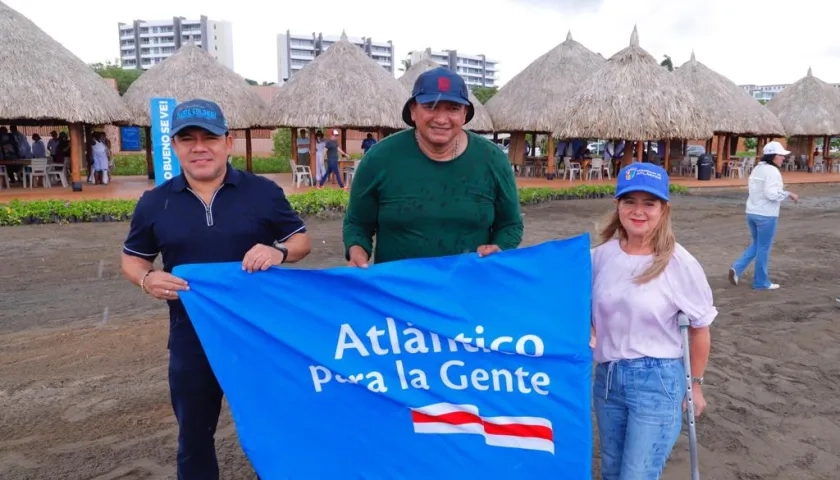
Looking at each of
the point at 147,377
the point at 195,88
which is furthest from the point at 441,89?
the point at 195,88

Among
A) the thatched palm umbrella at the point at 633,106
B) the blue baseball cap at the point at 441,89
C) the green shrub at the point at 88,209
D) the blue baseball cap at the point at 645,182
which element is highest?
the thatched palm umbrella at the point at 633,106

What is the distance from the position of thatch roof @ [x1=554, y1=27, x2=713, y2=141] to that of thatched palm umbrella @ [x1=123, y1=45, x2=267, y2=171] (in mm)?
9472

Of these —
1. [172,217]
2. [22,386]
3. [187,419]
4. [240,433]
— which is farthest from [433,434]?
[22,386]

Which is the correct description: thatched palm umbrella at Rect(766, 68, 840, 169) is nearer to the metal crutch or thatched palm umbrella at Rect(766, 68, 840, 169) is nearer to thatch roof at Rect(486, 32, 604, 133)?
thatch roof at Rect(486, 32, 604, 133)

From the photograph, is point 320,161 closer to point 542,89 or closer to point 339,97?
point 339,97

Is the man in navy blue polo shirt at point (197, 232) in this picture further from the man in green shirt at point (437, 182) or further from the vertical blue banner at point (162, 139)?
the vertical blue banner at point (162, 139)

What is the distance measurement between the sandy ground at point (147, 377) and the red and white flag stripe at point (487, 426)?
4.45 ft

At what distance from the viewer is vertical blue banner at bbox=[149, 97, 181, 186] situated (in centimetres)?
762

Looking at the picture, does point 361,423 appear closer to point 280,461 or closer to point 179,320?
point 280,461

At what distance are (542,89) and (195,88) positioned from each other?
1172 cm

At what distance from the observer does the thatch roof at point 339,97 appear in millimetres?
16562

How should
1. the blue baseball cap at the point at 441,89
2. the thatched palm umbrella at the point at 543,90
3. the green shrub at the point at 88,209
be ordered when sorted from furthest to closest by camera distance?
the thatched palm umbrella at the point at 543,90 < the green shrub at the point at 88,209 < the blue baseball cap at the point at 441,89

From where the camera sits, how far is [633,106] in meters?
17.2

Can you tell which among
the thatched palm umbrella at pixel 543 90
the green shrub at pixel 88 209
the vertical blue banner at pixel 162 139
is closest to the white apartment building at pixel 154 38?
the thatched palm umbrella at pixel 543 90
